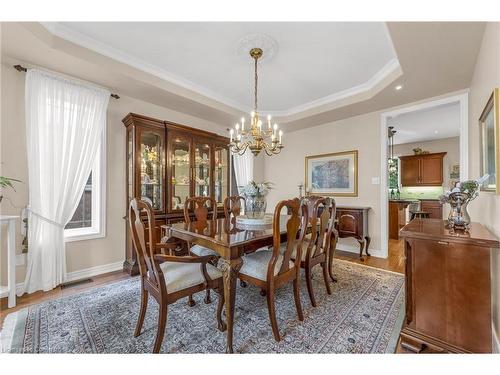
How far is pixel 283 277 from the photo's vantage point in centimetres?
171

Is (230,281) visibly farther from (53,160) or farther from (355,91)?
(355,91)

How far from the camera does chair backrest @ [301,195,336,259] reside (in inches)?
77.5

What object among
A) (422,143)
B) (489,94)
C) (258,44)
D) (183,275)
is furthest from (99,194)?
(422,143)

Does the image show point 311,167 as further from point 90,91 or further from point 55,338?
point 55,338

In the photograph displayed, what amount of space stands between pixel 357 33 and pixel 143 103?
283cm

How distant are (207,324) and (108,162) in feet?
7.88

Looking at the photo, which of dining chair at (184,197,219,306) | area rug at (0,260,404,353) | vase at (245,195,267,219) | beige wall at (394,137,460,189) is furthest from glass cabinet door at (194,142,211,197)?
beige wall at (394,137,460,189)

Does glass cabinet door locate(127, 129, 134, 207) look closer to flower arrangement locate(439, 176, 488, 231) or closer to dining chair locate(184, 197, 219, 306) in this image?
dining chair locate(184, 197, 219, 306)

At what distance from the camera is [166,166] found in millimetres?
3096

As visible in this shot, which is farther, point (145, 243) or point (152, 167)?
point (152, 167)

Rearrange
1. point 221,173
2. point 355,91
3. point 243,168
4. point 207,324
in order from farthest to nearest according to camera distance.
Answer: point 243,168 → point 221,173 → point 355,91 → point 207,324

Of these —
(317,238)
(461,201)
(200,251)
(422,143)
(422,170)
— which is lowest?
(200,251)
